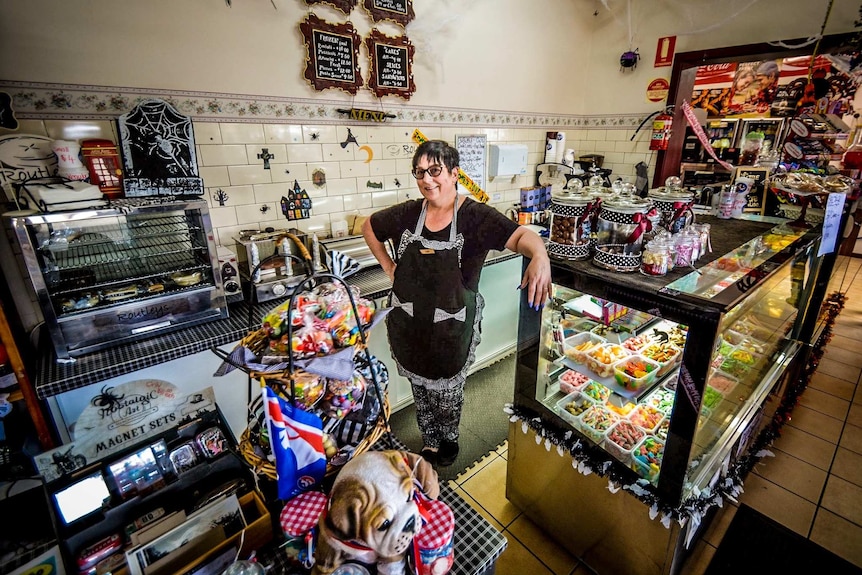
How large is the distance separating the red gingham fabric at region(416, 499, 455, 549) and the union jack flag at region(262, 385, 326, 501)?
26cm

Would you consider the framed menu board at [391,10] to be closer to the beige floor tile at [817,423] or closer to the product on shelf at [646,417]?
the product on shelf at [646,417]

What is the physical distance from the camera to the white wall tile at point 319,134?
2.67 meters

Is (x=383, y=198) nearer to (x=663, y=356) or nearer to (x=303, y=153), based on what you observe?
(x=303, y=153)

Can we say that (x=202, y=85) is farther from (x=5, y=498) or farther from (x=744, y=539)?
(x=744, y=539)

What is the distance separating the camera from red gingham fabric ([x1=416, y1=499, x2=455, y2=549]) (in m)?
0.84

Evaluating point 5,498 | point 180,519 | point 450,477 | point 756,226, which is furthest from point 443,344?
point 756,226

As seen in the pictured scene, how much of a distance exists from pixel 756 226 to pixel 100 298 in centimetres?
331

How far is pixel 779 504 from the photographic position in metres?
2.33

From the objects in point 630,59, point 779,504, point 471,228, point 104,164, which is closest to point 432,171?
point 471,228

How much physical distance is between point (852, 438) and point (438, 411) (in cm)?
293

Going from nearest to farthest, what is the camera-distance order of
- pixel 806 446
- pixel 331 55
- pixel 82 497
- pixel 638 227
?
pixel 82 497, pixel 638 227, pixel 331 55, pixel 806 446

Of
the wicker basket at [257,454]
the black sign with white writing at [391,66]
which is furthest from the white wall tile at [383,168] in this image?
the wicker basket at [257,454]

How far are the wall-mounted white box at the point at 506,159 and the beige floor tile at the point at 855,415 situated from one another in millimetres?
3196

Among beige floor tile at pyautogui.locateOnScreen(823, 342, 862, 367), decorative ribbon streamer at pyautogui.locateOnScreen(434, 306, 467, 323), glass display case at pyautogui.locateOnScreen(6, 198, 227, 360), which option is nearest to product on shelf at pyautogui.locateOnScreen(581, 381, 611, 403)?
decorative ribbon streamer at pyautogui.locateOnScreen(434, 306, 467, 323)
